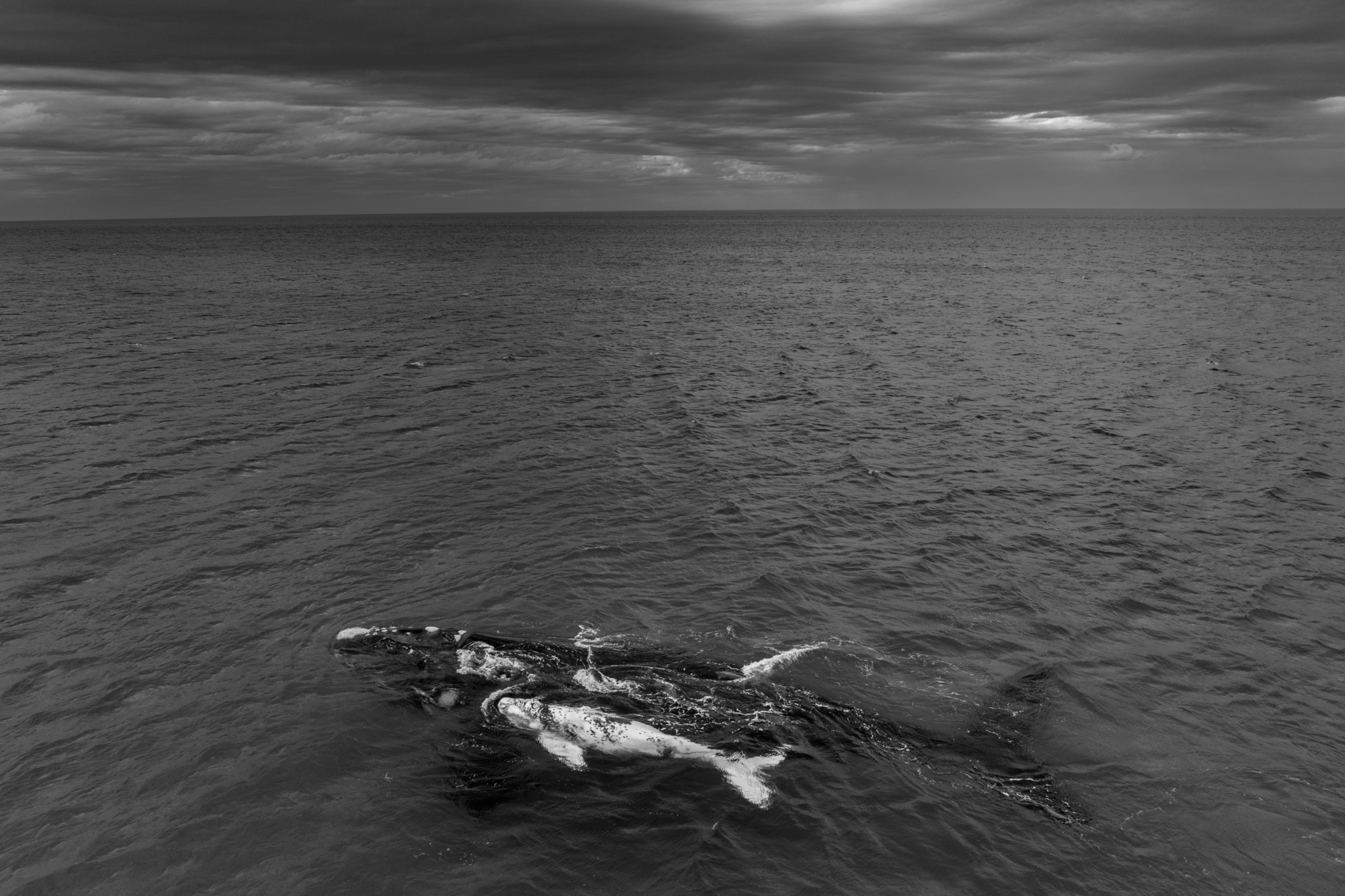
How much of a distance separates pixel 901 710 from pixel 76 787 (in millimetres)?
22571

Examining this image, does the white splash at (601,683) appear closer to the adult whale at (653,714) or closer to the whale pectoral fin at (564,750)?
the adult whale at (653,714)

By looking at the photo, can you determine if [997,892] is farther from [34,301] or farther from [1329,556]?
[34,301]

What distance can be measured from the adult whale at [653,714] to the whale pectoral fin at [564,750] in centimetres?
4

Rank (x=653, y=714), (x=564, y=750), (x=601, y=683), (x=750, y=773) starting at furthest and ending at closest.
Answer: (x=601, y=683), (x=653, y=714), (x=564, y=750), (x=750, y=773)

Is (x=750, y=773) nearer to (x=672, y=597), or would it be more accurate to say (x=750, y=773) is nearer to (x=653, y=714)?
(x=653, y=714)

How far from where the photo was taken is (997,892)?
18703 millimetres

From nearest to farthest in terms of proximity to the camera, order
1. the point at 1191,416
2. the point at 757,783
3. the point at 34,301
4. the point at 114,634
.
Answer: the point at 757,783 < the point at 114,634 < the point at 1191,416 < the point at 34,301

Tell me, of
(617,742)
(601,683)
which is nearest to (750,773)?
(617,742)

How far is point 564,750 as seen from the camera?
22500 mm

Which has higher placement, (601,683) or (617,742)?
(601,683)

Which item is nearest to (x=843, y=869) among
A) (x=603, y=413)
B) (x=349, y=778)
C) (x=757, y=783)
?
(x=757, y=783)

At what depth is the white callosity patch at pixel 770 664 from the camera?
26234mm

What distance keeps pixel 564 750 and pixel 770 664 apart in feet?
25.5

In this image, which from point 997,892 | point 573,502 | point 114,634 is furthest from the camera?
point 573,502
